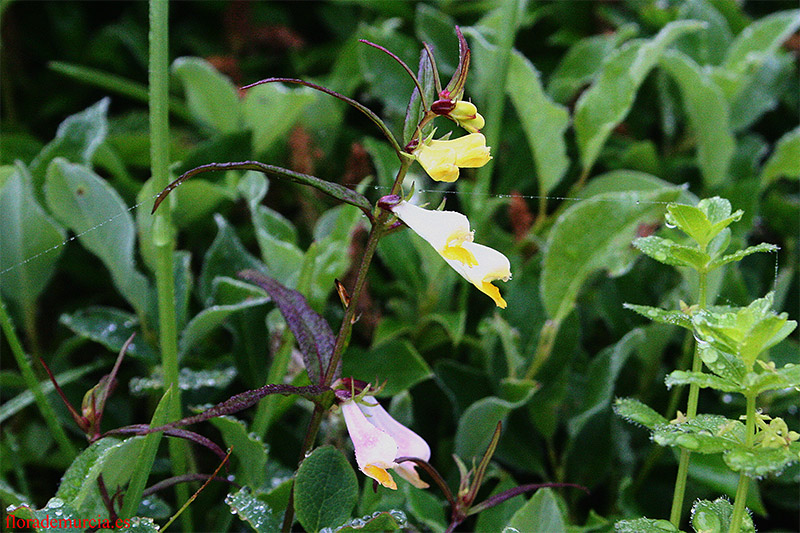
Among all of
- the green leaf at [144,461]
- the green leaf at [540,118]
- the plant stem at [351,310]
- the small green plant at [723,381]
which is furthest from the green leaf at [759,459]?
the green leaf at [540,118]

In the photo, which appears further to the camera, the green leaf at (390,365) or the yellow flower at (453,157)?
the green leaf at (390,365)

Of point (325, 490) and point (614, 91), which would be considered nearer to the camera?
point (325, 490)

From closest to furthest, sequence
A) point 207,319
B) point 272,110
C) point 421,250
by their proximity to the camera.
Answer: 1. point 207,319
2. point 421,250
3. point 272,110

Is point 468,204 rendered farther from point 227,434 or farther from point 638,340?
point 227,434

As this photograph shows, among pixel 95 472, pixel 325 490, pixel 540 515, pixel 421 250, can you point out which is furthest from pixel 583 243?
pixel 95 472

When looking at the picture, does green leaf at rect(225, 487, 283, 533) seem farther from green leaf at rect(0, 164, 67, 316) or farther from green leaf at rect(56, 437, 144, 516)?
green leaf at rect(0, 164, 67, 316)

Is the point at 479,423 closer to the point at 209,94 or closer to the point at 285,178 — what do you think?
the point at 285,178

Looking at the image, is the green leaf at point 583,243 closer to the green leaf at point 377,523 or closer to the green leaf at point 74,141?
the green leaf at point 377,523

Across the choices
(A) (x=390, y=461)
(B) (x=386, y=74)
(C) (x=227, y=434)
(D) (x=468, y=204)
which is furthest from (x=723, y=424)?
(B) (x=386, y=74)
